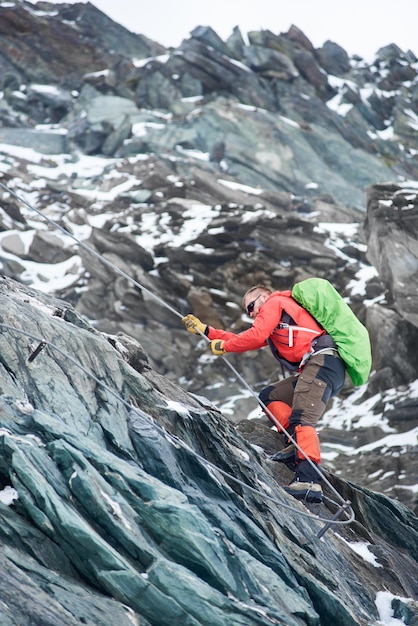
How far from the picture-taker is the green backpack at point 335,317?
6.55 m

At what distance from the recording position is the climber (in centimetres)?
635

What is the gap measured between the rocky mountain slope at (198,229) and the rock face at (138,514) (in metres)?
0.03

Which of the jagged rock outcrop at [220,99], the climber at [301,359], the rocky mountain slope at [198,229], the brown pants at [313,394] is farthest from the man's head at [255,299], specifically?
the jagged rock outcrop at [220,99]

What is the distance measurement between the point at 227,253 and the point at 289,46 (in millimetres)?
44189

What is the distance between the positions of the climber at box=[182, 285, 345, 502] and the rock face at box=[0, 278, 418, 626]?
1.30 feet

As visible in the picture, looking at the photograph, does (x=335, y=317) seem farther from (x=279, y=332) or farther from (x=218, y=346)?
(x=218, y=346)

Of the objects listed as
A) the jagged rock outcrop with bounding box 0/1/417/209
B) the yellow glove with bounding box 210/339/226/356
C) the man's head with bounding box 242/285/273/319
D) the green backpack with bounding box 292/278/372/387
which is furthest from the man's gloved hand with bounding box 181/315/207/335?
the jagged rock outcrop with bounding box 0/1/417/209

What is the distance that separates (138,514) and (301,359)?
295 centimetres

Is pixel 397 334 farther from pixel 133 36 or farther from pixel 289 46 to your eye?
pixel 133 36

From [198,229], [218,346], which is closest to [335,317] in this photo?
[218,346]

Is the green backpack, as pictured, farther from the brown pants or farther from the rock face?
the rock face

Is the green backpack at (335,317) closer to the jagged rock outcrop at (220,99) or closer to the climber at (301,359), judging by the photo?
the climber at (301,359)

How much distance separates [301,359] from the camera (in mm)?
6758

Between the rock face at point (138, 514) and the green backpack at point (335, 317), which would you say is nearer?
the rock face at point (138, 514)
